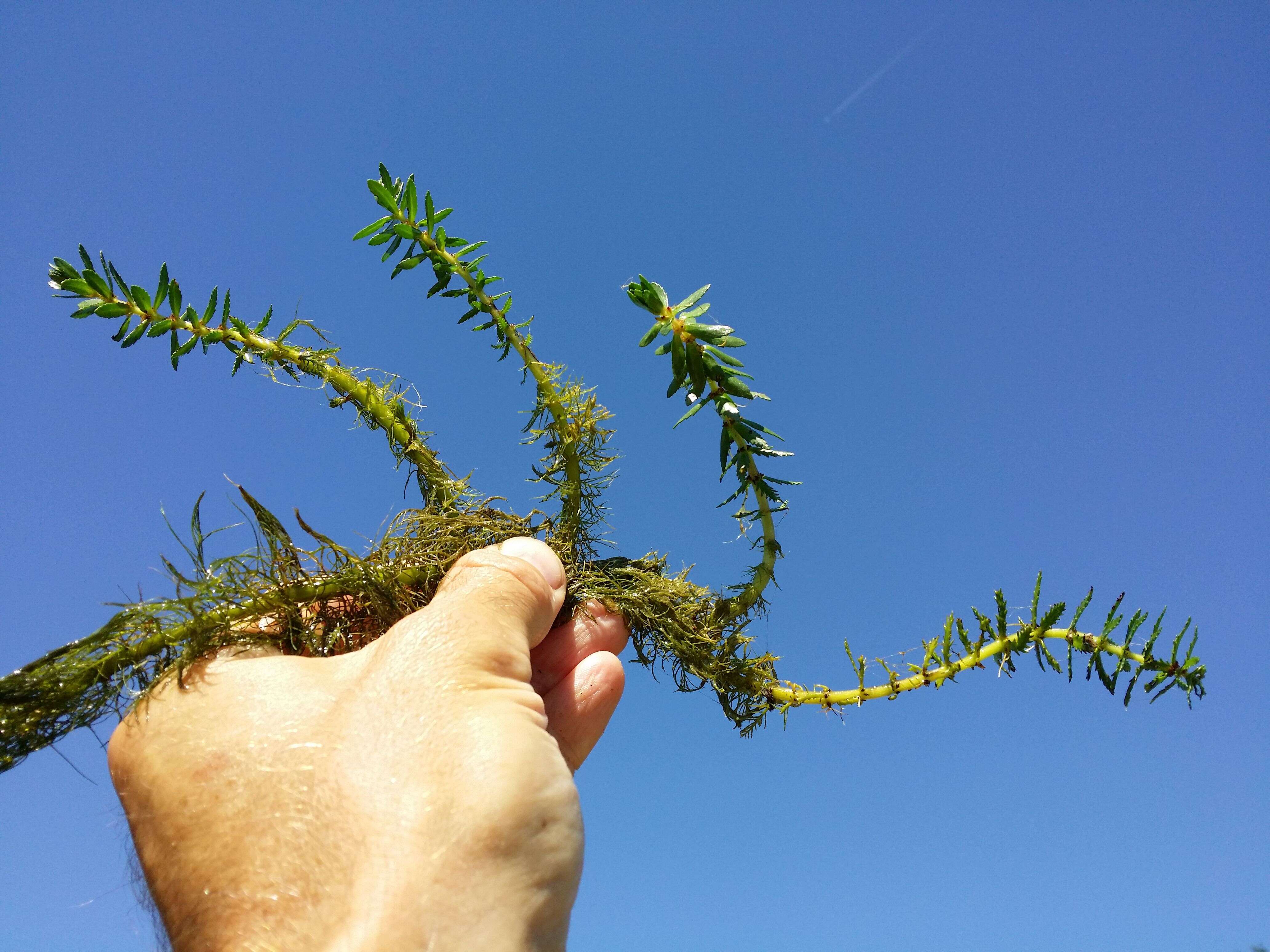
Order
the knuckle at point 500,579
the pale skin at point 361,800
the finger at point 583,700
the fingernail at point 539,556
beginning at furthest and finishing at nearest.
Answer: the finger at point 583,700 → the fingernail at point 539,556 → the knuckle at point 500,579 → the pale skin at point 361,800

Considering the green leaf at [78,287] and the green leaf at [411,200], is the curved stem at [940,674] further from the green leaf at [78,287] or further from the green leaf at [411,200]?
the green leaf at [78,287]

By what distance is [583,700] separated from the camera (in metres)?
1.81

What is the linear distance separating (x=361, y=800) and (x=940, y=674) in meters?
1.14

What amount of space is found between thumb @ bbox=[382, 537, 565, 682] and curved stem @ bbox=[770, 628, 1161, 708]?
1.93ft

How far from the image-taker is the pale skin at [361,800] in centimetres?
105

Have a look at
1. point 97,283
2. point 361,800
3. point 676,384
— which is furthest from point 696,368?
point 97,283

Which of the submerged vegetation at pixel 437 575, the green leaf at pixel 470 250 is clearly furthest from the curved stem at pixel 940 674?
the green leaf at pixel 470 250

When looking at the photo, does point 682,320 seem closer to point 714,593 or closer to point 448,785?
point 714,593

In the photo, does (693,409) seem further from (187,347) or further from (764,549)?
(187,347)

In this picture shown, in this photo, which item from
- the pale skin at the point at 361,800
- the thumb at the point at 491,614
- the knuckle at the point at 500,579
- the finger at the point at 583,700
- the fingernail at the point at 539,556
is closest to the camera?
the pale skin at the point at 361,800

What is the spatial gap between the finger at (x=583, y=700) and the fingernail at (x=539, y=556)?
260 millimetres

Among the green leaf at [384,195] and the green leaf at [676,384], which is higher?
the green leaf at [384,195]

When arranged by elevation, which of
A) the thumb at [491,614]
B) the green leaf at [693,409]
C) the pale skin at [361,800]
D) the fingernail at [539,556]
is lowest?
the pale skin at [361,800]

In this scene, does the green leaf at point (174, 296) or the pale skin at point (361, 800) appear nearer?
the pale skin at point (361, 800)
